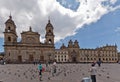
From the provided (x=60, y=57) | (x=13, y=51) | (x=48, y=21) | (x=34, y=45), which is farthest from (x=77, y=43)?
(x=13, y=51)

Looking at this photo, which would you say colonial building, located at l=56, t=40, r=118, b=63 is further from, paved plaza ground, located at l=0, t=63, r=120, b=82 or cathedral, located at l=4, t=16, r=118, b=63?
paved plaza ground, located at l=0, t=63, r=120, b=82

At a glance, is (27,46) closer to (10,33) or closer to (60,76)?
(10,33)

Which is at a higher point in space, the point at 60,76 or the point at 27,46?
the point at 27,46

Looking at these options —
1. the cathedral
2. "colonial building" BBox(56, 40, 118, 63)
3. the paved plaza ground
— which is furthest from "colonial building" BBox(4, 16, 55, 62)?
the paved plaza ground

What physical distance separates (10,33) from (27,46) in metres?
8.77

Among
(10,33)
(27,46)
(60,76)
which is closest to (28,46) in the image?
(27,46)

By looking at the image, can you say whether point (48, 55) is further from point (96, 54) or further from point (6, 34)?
point (96, 54)

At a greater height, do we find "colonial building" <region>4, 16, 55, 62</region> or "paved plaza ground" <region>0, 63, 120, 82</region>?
"colonial building" <region>4, 16, 55, 62</region>

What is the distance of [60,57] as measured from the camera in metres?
132

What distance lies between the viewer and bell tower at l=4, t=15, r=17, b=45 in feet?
287

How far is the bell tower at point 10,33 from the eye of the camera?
87500 mm

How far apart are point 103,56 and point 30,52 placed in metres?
72.9

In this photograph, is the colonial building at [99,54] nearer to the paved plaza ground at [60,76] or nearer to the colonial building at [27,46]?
the colonial building at [27,46]

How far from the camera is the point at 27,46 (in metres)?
90.1
